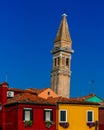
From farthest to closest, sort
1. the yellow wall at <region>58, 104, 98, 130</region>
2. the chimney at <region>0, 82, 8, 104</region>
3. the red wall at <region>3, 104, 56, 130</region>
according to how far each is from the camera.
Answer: the chimney at <region>0, 82, 8, 104</region>, the yellow wall at <region>58, 104, 98, 130</region>, the red wall at <region>3, 104, 56, 130</region>

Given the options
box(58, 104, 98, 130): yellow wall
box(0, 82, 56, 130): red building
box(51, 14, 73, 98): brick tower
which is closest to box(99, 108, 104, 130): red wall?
box(58, 104, 98, 130): yellow wall

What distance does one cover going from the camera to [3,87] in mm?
48875

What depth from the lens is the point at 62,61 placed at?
129250 mm

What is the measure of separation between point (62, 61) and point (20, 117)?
83731 mm

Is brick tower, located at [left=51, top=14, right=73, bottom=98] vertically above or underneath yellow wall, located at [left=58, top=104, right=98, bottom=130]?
above

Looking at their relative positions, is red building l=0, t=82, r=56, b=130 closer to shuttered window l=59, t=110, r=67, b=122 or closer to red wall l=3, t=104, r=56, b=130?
red wall l=3, t=104, r=56, b=130

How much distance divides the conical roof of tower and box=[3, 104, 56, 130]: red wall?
85.1 m

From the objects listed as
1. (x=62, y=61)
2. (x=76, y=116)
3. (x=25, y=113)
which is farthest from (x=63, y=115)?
(x=62, y=61)

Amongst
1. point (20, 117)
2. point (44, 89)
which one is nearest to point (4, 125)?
point (20, 117)

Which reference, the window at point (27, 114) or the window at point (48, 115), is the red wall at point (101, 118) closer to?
the window at point (48, 115)

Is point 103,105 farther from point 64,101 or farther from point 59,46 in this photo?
point 59,46

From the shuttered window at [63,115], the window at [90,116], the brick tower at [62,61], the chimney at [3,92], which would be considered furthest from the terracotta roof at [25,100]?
the brick tower at [62,61]

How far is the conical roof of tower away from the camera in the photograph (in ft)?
436

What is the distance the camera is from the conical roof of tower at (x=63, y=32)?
133 meters
